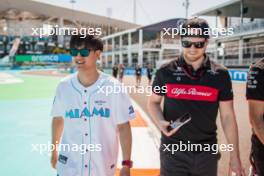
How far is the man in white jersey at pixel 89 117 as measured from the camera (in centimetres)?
252

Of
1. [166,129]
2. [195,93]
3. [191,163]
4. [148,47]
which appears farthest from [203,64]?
[148,47]

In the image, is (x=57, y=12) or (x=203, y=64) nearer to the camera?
(x=203, y=64)

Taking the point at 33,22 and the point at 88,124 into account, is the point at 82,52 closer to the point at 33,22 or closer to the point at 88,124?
the point at 88,124

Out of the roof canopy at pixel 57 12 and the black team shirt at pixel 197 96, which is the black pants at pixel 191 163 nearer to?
the black team shirt at pixel 197 96

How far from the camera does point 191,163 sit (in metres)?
2.70

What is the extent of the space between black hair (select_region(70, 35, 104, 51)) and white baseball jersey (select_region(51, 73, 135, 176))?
26 cm

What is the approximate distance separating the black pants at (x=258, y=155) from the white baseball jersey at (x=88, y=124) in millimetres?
1044

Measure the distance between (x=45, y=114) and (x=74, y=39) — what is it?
9.08m

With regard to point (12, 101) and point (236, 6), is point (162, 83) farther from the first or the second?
point (236, 6)

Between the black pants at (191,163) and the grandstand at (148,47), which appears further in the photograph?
the grandstand at (148,47)

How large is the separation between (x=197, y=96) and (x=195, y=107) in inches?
3.4

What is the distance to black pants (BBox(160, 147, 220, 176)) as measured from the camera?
2.70m

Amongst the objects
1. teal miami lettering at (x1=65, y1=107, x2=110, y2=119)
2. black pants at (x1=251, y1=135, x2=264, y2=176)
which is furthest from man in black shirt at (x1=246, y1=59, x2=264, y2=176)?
teal miami lettering at (x1=65, y1=107, x2=110, y2=119)

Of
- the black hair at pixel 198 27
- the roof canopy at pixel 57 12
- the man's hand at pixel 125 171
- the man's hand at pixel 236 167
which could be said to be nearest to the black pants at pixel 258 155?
the man's hand at pixel 236 167
